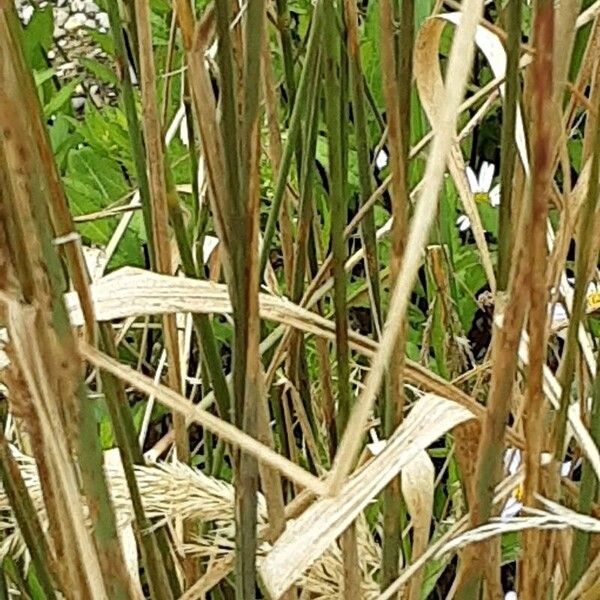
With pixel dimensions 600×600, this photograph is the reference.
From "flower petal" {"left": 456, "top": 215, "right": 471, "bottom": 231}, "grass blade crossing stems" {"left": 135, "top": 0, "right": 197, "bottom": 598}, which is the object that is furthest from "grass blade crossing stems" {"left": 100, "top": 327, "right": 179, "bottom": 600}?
"flower petal" {"left": 456, "top": 215, "right": 471, "bottom": 231}

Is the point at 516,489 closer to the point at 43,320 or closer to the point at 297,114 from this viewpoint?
the point at 297,114

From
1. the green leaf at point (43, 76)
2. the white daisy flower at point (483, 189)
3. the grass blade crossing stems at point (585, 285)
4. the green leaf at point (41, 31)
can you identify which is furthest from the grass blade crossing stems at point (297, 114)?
the green leaf at point (41, 31)

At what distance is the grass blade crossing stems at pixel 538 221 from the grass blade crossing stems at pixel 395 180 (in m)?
0.07

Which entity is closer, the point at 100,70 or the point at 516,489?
the point at 516,489

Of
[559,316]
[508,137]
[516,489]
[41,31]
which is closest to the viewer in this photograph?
[508,137]

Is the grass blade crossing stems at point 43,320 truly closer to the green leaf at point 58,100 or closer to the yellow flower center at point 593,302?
the yellow flower center at point 593,302

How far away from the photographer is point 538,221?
345 millimetres

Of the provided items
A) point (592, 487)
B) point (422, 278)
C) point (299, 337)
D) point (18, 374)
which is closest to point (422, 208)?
point (18, 374)

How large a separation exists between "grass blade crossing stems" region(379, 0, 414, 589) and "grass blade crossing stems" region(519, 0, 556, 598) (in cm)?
7

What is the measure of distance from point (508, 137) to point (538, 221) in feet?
0.34

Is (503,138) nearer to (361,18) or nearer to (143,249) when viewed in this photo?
(143,249)

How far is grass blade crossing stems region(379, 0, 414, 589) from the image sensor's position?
0.50 metres

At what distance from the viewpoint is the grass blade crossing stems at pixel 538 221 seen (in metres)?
0.30

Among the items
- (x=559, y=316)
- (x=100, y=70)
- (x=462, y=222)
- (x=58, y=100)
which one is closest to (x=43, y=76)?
(x=58, y=100)
